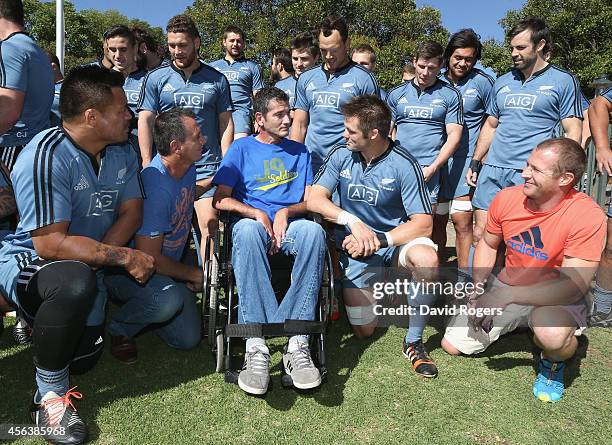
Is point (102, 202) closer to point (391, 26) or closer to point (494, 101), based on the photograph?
point (494, 101)

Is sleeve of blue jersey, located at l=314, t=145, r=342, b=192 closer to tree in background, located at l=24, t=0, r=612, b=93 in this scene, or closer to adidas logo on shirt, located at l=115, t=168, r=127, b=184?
adidas logo on shirt, located at l=115, t=168, r=127, b=184

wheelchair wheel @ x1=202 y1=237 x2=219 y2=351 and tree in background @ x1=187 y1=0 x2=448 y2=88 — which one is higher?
tree in background @ x1=187 y1=0 x2=448 y2=88

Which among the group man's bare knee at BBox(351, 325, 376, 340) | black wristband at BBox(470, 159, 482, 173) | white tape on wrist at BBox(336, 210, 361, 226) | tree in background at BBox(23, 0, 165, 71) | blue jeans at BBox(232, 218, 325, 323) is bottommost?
man's bare knee at BBox(351, 325, 376, 340)

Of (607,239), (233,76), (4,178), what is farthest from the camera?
(233,76)

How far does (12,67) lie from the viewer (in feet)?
10.9

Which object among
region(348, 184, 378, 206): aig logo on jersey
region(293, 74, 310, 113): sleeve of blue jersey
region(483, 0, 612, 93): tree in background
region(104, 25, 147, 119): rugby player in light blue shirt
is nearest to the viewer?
region(348, 184, 378, 206): aig logo on jersey

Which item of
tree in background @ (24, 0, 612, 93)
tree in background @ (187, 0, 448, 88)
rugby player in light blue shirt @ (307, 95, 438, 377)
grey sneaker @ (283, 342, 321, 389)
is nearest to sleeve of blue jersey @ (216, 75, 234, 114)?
rugby player in light blue shirt @ (307, 95, 438, 377)

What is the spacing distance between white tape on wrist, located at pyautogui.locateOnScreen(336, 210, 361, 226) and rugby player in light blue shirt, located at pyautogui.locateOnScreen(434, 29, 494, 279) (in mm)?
1864

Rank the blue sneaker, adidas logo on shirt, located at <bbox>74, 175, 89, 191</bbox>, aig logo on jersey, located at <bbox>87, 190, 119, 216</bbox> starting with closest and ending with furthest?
adidas logo on shirt, located at <bbox>74, 175, 89, 191</bbox>
aig logo on jersey, located at <bbox>87, 190, 119, 216</bbox>
the blue sneaker

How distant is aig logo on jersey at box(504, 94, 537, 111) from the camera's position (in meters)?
4.25

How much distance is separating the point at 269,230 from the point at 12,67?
1.90 metres

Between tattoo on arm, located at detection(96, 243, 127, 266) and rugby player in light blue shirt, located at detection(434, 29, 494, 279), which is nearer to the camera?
tattoo on arm, located at detection(96, 243, 127, 266)

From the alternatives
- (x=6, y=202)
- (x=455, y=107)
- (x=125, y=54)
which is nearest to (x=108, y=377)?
(x=6, y=202)

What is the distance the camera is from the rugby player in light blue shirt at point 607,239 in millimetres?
4199
